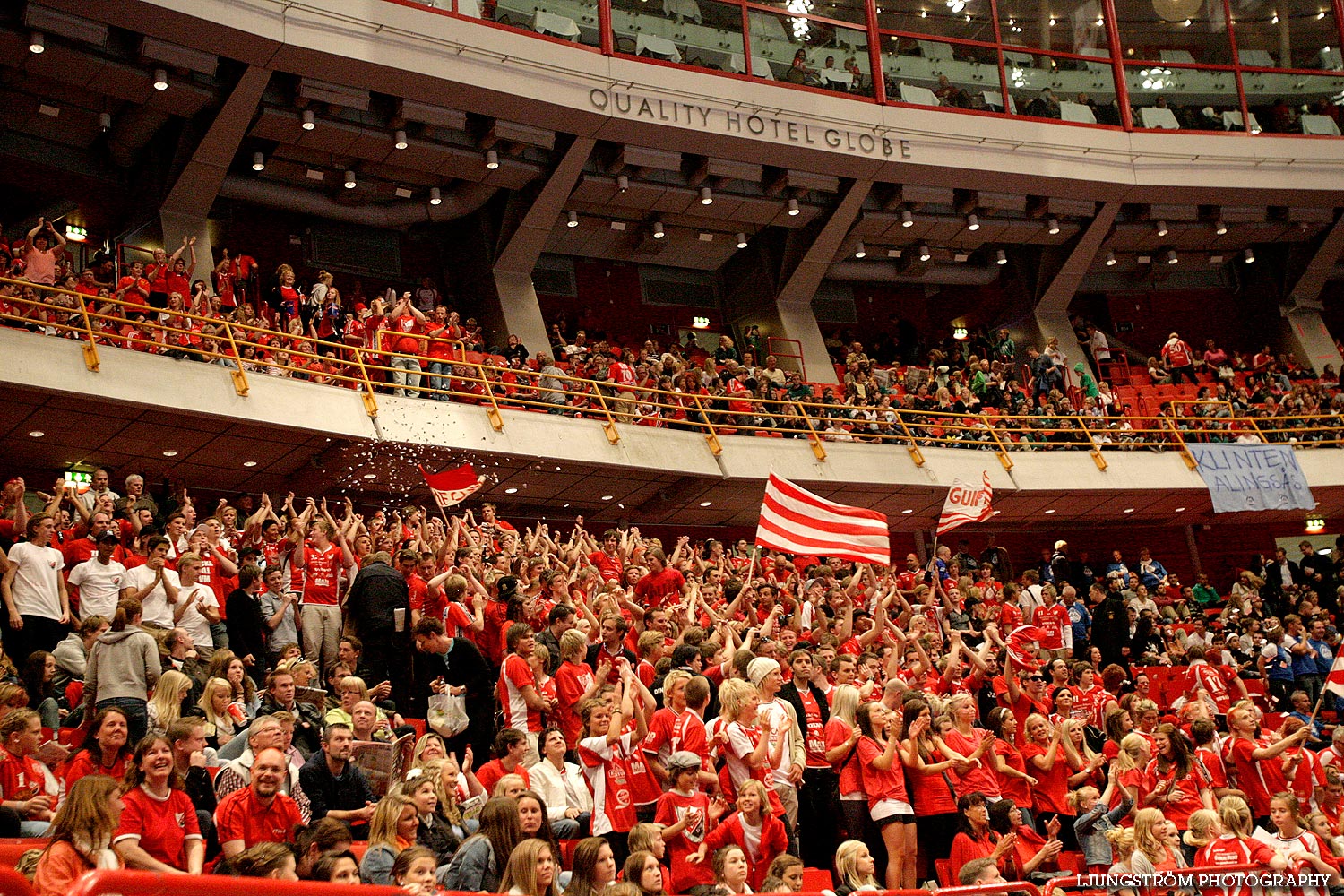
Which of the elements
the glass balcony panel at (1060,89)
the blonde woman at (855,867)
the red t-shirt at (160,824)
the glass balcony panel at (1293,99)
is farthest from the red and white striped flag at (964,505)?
the glass balcony panel at (1293,99)

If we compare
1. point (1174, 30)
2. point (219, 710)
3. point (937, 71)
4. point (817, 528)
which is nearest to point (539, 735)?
point (219, 710)

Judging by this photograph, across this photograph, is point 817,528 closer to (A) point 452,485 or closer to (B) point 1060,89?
(A) point 452,485

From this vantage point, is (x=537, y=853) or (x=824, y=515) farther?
(x=824, y=515)

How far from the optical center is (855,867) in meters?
6.66

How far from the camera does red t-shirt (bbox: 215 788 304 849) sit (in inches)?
237

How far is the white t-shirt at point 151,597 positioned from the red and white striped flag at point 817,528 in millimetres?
5224

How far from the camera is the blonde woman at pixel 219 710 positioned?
7.45 meters

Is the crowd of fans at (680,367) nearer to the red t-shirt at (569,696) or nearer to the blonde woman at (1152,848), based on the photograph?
the red t-shirt at (569,696)

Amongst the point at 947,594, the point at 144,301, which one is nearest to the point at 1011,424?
the point at 947,594

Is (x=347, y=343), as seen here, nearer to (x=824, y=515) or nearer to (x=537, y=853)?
(x=824, y=515)

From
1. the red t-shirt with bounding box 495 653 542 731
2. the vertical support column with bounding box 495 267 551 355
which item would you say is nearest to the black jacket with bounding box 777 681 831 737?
the red t-shirt with bounding box 495 653 542 731

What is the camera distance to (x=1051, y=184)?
80.8 ft

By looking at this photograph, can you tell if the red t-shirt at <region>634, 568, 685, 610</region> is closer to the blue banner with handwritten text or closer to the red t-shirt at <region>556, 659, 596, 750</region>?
the red t-shirt at <region>556, 659, 596, 750</region>

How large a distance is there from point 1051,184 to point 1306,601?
31.3ft
